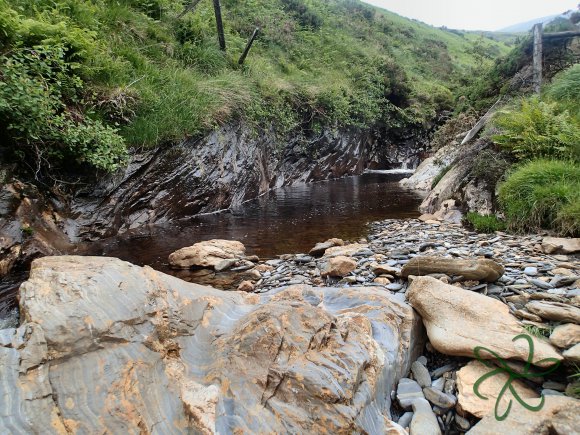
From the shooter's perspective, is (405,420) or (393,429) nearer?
(393,429)

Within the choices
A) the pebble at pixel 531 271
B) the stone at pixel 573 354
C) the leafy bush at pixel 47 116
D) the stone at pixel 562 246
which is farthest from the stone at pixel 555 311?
the leafy bush at pixel 47 116

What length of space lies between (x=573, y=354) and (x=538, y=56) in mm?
12572

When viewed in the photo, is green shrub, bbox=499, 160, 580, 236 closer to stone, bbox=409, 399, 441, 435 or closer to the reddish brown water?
the reddish brown water

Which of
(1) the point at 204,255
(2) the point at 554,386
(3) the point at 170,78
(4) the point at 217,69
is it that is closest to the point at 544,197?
(2) the point at 554,386

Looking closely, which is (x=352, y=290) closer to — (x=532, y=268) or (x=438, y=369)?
(x=438, y=369)

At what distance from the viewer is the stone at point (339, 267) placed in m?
4.84

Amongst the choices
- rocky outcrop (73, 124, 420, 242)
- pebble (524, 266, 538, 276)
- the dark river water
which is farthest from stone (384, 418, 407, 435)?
rocky outcrop (73, 124, 420, 242)

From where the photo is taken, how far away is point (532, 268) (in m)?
3.77

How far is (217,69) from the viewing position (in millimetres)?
11680

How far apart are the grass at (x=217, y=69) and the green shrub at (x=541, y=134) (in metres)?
7.23

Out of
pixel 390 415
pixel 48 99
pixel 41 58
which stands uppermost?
pixel 41 58

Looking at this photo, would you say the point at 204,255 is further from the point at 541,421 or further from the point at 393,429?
the point at 541,421

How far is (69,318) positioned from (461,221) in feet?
23.3

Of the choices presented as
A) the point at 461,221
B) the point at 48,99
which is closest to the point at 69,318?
the point at 48,99
